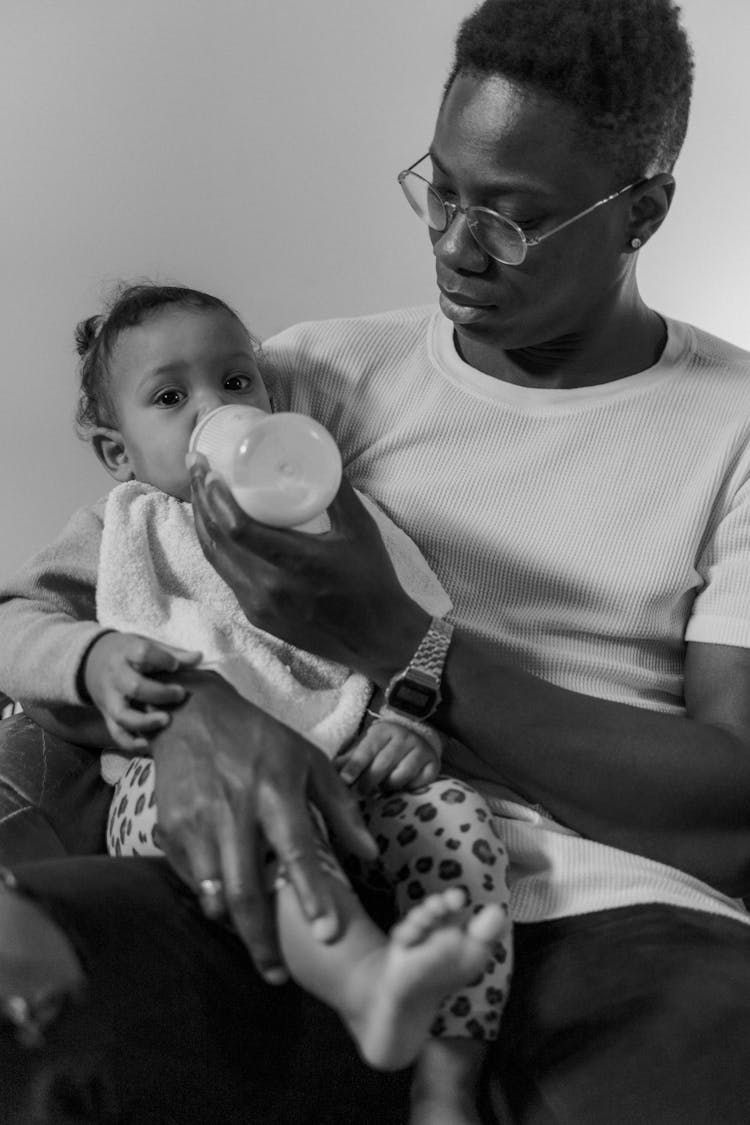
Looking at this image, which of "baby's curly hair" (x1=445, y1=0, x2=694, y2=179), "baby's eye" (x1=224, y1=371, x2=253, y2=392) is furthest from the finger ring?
"baby's curly hair" (x1=445, y1=0, x2=694, y2=179)

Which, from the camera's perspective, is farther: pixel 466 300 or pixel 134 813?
pixel 466 300

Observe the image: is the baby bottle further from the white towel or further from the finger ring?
the finger ring

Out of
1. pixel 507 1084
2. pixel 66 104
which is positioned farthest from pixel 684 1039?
pixel 66 104

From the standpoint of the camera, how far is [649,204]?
5.51 ft

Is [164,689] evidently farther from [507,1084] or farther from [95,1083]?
[507,1084]

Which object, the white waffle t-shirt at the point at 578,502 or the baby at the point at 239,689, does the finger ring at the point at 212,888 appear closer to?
the baby at the point at 239,689

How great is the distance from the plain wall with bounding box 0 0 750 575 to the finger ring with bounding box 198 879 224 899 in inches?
57.2

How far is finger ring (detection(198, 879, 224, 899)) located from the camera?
1179mm

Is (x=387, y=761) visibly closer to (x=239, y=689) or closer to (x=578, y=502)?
(x=239, y=689)

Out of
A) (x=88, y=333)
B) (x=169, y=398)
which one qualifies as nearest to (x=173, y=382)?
(x=169, y=398)

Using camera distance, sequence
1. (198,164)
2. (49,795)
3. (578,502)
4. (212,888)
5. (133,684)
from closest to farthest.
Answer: (212,888)
(133,684)
(49,795)
(578,502)
(198,164)

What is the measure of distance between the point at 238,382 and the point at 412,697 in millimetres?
444

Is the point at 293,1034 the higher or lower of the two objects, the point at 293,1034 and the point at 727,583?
the lower

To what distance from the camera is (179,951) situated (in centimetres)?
123
